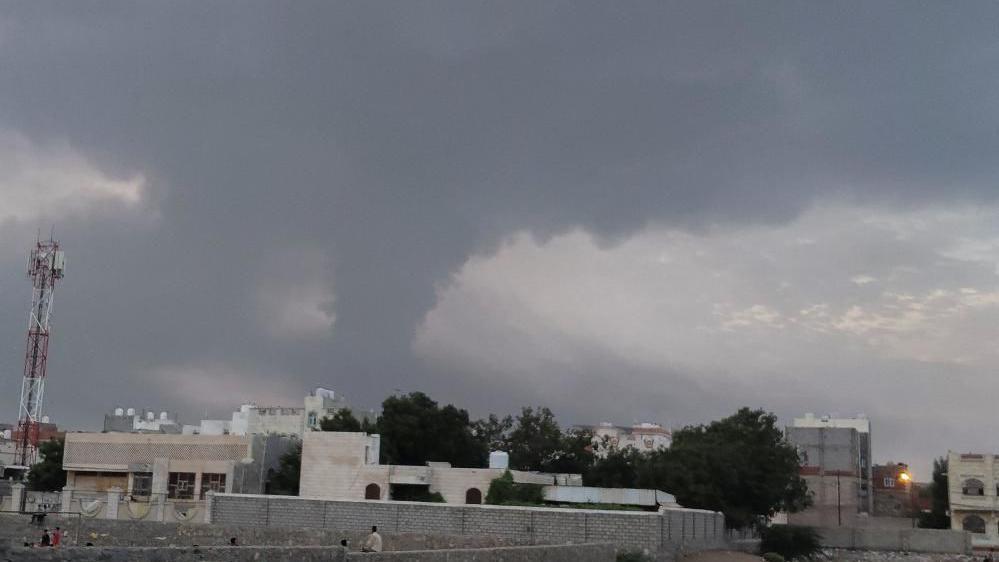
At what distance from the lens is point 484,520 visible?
111 feet

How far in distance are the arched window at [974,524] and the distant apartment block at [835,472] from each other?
32.4 ft

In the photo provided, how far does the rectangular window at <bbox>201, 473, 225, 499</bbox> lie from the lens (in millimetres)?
49625

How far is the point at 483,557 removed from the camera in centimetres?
2195

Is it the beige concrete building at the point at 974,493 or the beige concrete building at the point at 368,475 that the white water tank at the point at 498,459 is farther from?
the beige concrete building at the point at 974,493

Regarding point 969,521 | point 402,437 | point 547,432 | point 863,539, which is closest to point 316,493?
point 402,437

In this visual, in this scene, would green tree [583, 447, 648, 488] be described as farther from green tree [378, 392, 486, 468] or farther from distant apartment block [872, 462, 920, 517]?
distant apartment block [872, 462, 920, 517]

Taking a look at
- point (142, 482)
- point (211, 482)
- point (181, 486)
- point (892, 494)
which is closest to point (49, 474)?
point (142, 482)

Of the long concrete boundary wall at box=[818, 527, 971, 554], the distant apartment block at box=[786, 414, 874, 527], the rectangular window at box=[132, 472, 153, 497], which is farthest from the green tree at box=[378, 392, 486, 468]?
the distant apartment block at box=[786, 414, 874, 527]

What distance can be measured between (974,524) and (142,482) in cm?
5568

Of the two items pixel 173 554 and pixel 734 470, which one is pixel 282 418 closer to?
pixel 734 470

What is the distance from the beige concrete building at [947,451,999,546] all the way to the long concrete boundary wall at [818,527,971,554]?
6.12m

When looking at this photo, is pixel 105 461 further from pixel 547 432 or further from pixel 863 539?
pixel 863 539

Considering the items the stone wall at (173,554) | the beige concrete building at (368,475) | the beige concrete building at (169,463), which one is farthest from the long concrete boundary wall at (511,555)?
the beige concrete building at (169,463)

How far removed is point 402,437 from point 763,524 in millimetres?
22895
